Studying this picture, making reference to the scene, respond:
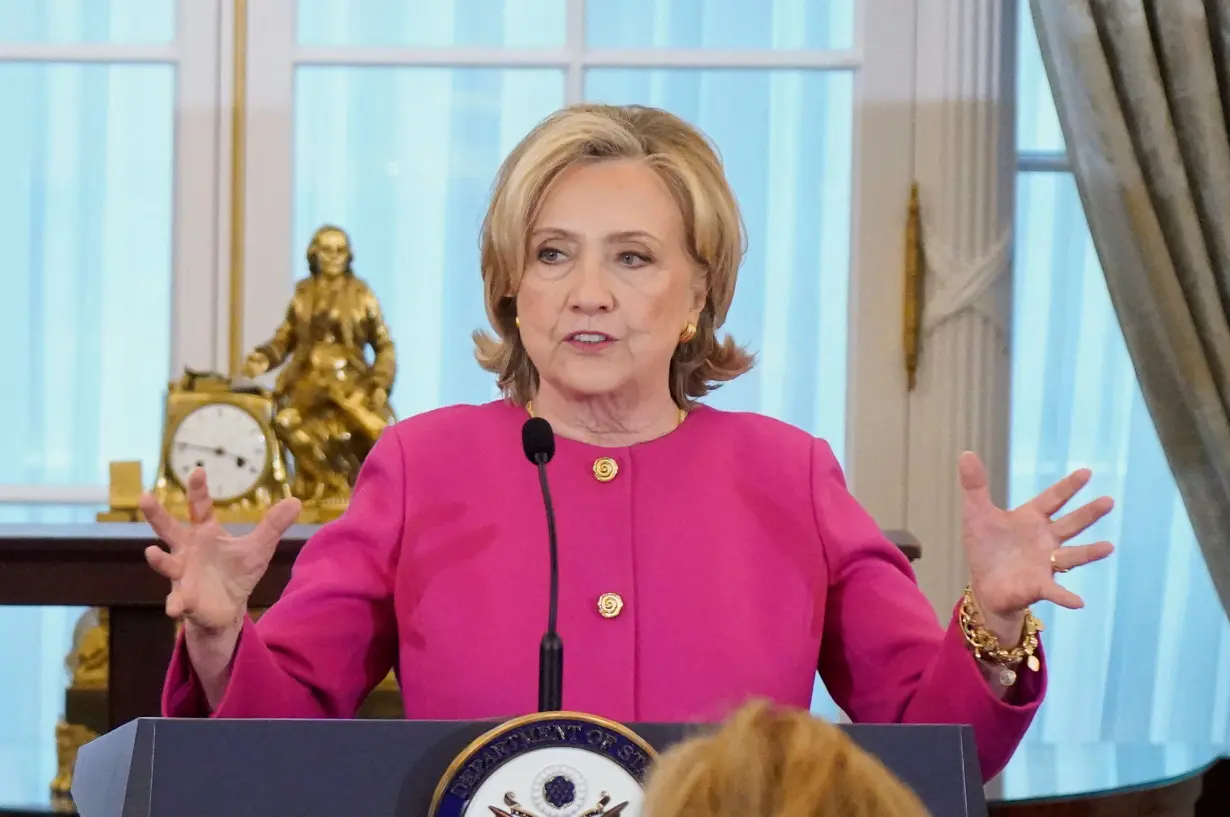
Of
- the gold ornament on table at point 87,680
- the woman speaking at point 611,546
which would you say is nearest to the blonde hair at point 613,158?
the woman speaking at point 611,546

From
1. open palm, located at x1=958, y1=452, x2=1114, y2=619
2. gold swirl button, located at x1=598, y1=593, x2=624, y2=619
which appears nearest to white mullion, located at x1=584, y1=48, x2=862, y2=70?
gold swirl button, located at x1=598, y1=593, x2=624, y2=619

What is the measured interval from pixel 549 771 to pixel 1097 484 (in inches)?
104

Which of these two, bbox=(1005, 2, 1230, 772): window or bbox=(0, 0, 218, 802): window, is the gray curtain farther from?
bbox=(0, 0, 218, 802): window

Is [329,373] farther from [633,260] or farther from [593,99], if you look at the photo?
[633,260]

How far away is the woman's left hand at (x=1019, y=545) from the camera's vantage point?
130 cm

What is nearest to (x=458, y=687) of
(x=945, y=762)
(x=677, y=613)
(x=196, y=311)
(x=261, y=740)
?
(x=677, y=613)

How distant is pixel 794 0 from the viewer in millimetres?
3463

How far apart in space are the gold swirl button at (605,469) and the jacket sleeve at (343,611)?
184mm

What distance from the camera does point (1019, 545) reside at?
1327 millimetres

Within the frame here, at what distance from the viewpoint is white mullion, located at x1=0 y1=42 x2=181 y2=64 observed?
11.3ft

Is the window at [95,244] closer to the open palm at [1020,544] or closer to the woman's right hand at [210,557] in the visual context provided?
the woman's right hand at [210,557]

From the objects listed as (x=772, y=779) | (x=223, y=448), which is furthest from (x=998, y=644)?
(x=223, y=448)

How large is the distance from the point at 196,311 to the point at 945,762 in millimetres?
2653

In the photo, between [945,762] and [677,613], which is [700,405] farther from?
[945,762]
